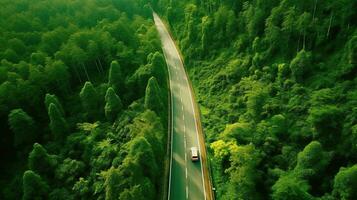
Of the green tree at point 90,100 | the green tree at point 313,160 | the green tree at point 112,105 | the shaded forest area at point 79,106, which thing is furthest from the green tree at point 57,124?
the green tree at point 313,160

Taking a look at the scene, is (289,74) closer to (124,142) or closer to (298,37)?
(298,37)

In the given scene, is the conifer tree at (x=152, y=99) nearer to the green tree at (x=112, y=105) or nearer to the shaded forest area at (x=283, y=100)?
the green tree at (x=112, y=105)

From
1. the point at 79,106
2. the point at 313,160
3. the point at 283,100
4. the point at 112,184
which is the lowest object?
the point at 112,184

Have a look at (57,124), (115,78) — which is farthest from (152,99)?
(57,124)

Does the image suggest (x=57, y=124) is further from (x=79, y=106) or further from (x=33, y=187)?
(x=33, y=187)

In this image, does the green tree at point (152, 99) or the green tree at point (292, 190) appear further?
the green tree at point (152, 99)

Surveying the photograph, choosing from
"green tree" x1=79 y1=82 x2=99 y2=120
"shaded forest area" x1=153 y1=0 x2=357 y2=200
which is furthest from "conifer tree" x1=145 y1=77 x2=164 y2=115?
"green tree" x1=79 y1=82 x2=99 y2=120

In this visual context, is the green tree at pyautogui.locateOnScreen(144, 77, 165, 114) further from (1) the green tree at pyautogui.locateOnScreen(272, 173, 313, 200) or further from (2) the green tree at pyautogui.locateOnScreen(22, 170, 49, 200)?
(1) the green tree at pyautogui.locateOnScreen(272, 173, 313, 200)
